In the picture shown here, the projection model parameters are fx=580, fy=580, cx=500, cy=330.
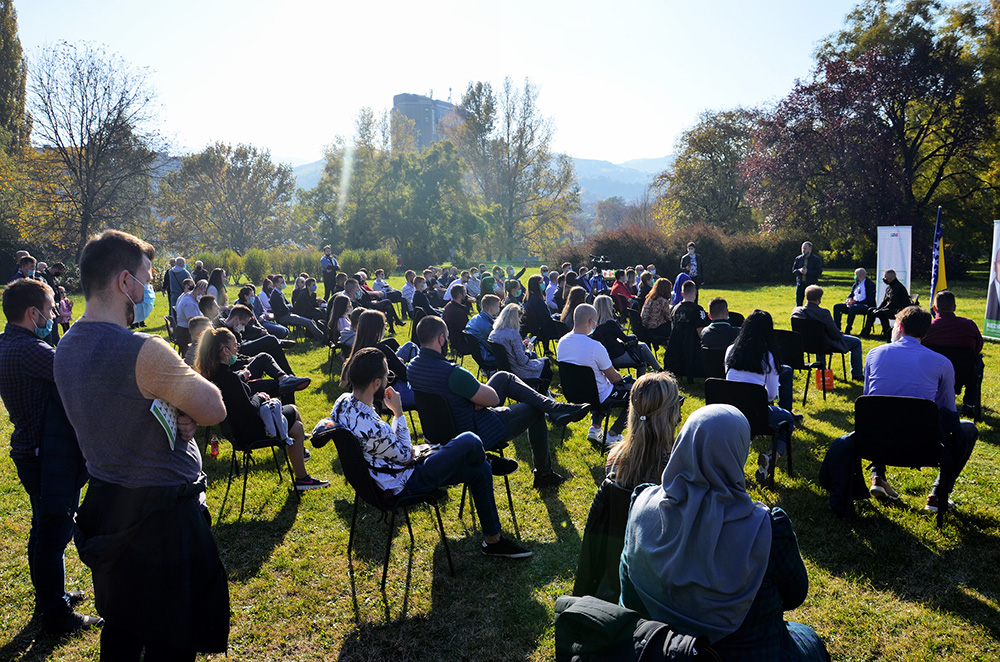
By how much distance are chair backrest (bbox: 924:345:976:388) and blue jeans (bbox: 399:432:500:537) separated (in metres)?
5.40

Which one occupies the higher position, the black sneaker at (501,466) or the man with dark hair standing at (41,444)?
the man with dark hair standing at (41,444)

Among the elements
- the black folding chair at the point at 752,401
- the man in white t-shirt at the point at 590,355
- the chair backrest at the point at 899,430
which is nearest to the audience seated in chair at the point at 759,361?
the black folding chair at the point at 752,401

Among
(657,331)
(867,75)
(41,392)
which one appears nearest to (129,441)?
(41,392)

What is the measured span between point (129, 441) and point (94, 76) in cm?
3074

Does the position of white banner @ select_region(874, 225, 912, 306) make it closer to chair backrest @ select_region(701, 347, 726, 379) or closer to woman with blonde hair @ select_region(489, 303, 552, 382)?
chair backrest @ select_region(701, 347, 726, 379)

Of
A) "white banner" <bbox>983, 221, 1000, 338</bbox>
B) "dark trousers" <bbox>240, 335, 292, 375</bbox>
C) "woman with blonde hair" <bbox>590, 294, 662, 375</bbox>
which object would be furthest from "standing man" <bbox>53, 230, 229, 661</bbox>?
"white banner" <bbox>983, 221, 1000, 338</bbox>

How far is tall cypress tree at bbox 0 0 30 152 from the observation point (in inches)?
1310

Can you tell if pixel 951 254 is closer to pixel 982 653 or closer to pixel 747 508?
pixel 982 653

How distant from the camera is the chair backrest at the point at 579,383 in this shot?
594 cm

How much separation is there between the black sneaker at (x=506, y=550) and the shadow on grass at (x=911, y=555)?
1.98 metres

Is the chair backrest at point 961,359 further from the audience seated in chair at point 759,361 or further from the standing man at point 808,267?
the standing man at point 808,267

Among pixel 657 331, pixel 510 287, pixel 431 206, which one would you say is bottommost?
pixel 657 331

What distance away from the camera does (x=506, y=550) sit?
4117 mm

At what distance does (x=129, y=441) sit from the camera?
212cm
